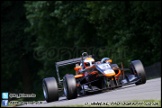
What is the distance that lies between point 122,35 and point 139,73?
54.7 ft

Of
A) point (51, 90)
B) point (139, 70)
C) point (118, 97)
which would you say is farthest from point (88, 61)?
point (118, 97)

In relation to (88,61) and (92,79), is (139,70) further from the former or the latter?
(88,61)

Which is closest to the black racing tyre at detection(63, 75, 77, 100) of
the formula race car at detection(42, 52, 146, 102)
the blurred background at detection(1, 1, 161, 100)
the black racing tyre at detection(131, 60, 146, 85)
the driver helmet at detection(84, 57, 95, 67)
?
the formula race car at detection(42, 52, 146, 102)

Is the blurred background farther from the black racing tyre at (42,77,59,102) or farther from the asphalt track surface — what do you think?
the asphalt track surface

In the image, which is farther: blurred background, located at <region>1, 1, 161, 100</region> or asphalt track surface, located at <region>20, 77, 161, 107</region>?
blurred background, located at <region>1, 1, 161, 100</region>

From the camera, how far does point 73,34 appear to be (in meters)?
37.3

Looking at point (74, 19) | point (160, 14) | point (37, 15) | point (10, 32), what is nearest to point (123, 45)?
point (160, 14)

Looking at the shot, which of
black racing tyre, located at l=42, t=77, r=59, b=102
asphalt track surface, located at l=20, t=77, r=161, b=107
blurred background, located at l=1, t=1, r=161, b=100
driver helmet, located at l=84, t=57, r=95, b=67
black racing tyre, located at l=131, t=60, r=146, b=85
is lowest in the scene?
asphalt track surface, located at l=20, t=77, r=161, b=107

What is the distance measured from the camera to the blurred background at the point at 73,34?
32.3 metres

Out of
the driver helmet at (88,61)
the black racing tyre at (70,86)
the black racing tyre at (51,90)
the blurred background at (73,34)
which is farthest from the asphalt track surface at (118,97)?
the blurred background at (73,34)

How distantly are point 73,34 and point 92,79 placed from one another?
21327 millimetres

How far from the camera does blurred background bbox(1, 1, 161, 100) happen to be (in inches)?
1271

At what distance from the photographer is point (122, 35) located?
32.6m

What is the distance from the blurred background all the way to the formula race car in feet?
38.7
